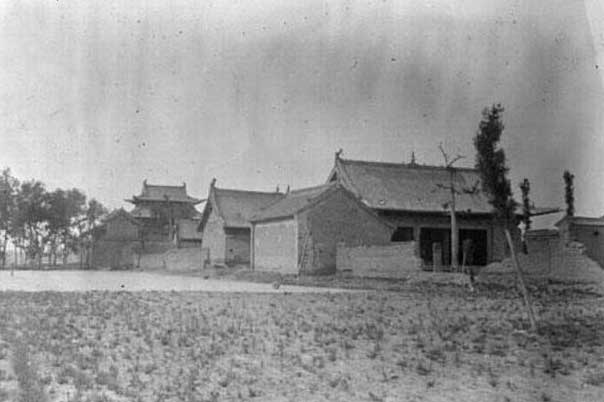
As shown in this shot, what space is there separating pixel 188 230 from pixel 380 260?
110ft

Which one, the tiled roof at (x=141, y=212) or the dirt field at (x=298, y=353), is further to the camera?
the tiled roof at (x=141, y=212)

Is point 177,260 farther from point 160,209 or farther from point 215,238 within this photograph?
point 160,209

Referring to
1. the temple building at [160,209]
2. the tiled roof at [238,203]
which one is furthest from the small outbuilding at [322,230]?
the temple building at [160,209]

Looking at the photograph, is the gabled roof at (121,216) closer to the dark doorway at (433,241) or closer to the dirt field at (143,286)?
the dirt field at (143,286)

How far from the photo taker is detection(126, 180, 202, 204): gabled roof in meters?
65.9

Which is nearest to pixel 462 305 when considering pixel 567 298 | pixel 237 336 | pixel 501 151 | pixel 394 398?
pixel 567 298

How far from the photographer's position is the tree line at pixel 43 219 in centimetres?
6091

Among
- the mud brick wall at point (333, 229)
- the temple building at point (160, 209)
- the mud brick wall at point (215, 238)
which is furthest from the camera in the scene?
the temple building at point (160, 209)

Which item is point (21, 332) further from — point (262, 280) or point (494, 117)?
point (262, 280)

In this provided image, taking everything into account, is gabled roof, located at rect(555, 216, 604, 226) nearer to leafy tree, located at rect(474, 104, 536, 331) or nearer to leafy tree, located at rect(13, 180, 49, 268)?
leafy tree, located at rect(474, 104, 536, 331)

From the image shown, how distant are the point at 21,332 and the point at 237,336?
344 cm

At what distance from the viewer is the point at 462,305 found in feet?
50.2

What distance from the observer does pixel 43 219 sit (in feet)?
208

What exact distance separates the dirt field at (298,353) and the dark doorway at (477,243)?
23934 mm
